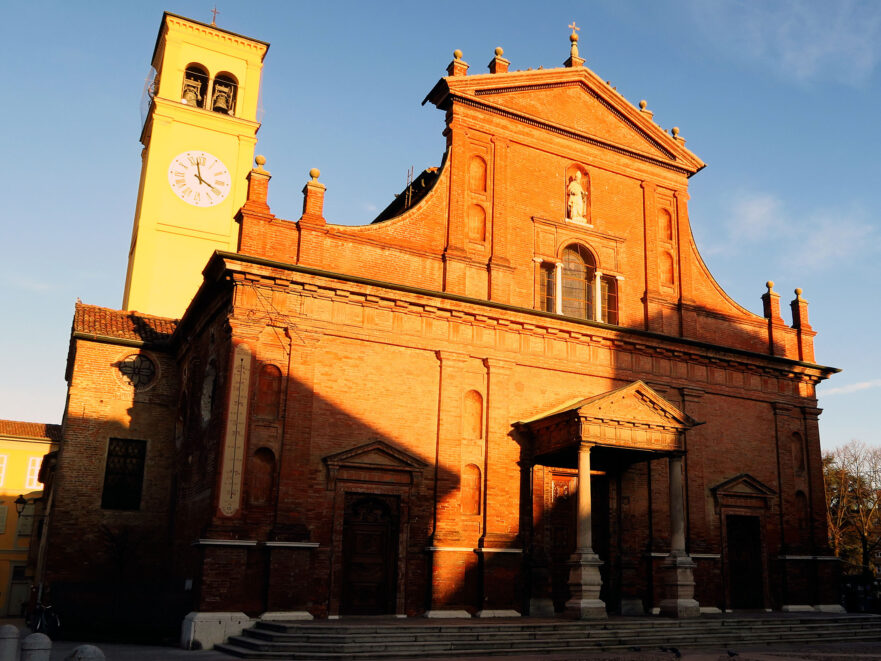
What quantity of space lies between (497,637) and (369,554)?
12.8 ft

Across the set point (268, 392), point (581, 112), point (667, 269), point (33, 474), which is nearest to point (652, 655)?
point (268, 392)

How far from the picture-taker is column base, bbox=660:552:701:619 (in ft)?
61.7

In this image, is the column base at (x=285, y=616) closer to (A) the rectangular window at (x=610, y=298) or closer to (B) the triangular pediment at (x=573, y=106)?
(A) the rectangular window at (x=610, y=298)

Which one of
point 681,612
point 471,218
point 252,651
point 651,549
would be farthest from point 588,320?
point 252,651

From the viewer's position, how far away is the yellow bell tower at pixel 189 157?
1216 inches

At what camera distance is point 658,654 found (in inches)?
573

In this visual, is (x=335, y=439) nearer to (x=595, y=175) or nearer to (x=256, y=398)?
(x=256, y=398)

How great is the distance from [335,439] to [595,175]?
11312mm

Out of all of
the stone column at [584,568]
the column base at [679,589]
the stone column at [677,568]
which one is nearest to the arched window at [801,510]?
the stone column at [677,568]

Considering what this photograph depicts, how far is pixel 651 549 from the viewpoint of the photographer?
20.7 meters

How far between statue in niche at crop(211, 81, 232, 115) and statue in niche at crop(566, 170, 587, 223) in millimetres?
18258

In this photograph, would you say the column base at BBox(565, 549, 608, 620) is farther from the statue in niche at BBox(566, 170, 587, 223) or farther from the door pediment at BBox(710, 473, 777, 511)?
the statue in niche at BBox(566, 170, 587, 223)

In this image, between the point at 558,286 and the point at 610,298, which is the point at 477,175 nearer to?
the point at 558,286

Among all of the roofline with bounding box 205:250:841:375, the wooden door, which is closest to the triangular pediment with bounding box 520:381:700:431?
the wooden door
